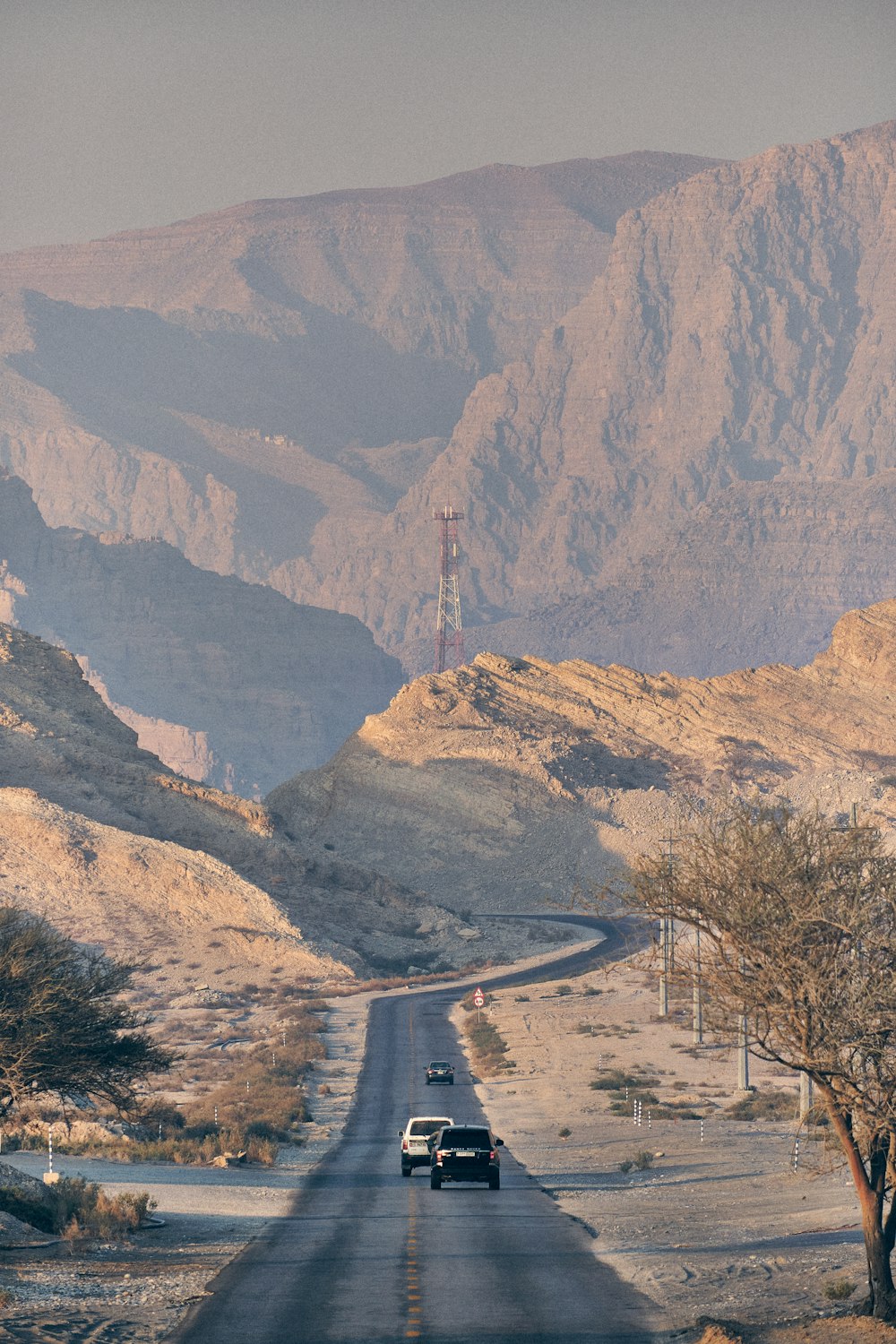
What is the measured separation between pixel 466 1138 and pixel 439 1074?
76.0 ft

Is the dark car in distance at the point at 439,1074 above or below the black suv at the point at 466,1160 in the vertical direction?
above

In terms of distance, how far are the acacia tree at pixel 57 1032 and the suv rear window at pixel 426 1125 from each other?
6273 millimetres

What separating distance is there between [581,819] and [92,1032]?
11875 cm

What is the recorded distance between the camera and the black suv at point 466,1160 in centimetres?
4072

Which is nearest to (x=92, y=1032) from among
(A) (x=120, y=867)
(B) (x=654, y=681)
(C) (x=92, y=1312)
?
(C) (x=92, y=1312)

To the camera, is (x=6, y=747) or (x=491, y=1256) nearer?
(x=491, y=1256)

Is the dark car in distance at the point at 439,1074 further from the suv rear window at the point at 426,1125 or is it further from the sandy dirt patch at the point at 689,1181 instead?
the suv rear window at the point at 426,1125

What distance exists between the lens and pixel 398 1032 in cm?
8144

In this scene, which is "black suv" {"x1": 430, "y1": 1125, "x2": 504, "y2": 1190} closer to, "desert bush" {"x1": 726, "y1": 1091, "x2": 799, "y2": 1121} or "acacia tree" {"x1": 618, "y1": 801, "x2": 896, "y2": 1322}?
"desert bush" {"x1": 726, "y1": 1091, "x2": 799, "y2": 1121}

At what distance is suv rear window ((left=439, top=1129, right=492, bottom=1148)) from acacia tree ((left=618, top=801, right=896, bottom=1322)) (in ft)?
52.7

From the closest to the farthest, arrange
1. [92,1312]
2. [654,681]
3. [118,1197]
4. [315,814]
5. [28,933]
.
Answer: [92,1312] < [118,1197] < [28,933] < [315,814] < [654,681]

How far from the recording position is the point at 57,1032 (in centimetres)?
3666

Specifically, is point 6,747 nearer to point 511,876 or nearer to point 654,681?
point 511,876

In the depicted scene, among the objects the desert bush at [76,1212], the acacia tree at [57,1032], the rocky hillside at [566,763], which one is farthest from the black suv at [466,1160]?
the rocky hillside at [566,763]
